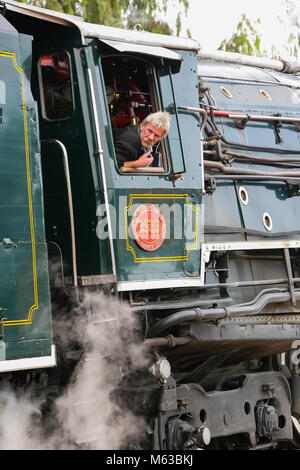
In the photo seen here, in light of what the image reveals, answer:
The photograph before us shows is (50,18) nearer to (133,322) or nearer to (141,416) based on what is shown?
(133,322)

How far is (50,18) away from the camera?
6.04m

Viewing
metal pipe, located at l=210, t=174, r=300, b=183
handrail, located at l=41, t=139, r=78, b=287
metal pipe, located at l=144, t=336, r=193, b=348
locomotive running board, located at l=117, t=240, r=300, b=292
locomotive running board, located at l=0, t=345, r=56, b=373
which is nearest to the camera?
locomotive running board, located at l=0, t=345, r=56, b=373

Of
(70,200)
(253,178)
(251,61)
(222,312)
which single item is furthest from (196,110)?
(251,61)

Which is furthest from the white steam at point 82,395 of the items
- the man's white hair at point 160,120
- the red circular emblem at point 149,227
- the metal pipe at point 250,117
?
the metal pipe at point 250,117

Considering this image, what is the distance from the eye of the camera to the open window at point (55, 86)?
624cm

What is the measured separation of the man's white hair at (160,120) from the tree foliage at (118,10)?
7.12m

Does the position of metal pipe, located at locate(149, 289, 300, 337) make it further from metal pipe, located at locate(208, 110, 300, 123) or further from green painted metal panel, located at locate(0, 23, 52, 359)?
metal pipe, located at locate(208, 110, 300, 123)

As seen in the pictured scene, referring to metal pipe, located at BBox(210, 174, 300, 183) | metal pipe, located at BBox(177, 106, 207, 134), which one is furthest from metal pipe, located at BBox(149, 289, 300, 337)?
metal pipe, located at BBox(177, 106, 207, 134)

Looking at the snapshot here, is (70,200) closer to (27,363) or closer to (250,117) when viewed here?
(27,363)

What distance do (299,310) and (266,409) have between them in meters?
1.05

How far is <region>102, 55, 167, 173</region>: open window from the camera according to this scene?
6500 millimetres

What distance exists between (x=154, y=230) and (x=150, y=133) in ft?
2.55

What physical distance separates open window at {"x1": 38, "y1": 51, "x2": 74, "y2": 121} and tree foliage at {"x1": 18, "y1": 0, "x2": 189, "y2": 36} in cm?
677

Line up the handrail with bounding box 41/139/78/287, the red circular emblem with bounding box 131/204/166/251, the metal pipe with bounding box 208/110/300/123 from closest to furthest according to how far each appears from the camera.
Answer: the handrail with bounding box 41/139/78/287 < the red circular emblem with bounding box 131/204/166/251 < the metal pipe with bounding box 208/110/300/123
